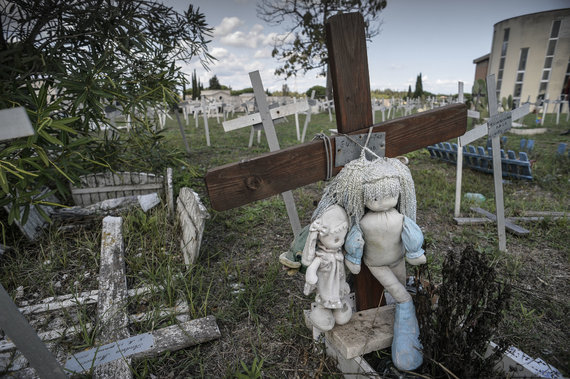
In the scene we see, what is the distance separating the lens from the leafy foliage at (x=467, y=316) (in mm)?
1370

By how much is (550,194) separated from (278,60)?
16486 millimetres

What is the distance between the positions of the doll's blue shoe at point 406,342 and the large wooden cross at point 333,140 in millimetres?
282

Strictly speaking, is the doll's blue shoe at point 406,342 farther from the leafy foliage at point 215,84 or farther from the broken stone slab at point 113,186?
the leafy foliage at point 215,84

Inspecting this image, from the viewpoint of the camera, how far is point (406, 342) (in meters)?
1.53

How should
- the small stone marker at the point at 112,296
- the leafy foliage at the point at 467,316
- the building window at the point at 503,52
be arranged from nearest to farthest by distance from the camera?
the leafy foliage at the point at 467,316, the small stone marker at the point at 112,296, the building window at the point at 503,52

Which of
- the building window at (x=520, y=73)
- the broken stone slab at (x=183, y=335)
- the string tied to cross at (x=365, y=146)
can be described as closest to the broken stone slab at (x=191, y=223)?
the broken stone slab at (x=183, y=335)

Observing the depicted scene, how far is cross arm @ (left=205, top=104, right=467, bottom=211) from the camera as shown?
55.0 inches

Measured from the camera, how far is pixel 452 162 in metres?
6.52

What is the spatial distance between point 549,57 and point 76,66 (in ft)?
83.7

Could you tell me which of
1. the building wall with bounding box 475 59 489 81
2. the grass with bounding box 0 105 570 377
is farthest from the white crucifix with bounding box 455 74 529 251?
the building wall with bounding box 475 59 489 81

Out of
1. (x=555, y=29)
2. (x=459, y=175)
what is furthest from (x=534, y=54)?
(x=459, y=175)

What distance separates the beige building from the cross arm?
21394mm

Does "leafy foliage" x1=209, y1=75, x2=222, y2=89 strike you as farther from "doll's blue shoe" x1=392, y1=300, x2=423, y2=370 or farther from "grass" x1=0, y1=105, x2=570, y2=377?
"doll's blue shoe" x1=392, y1=300, x2=423, y2=370

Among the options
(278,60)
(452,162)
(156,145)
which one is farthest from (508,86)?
(156,145)
